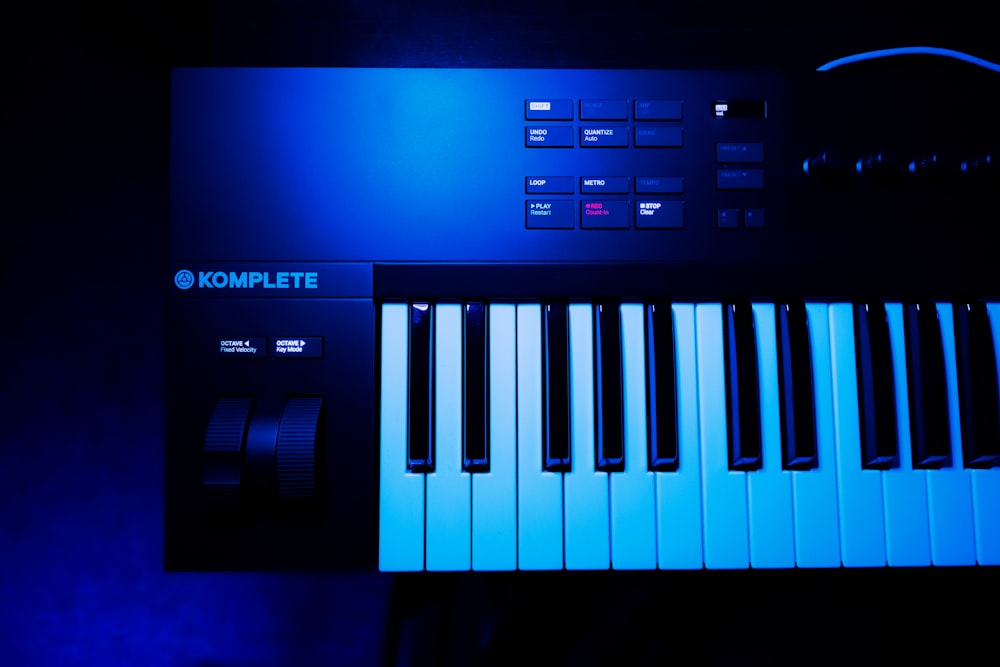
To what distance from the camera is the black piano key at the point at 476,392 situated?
0.77 metres

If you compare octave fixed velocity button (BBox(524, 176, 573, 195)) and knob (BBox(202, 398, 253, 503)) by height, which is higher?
octave fixed velocity button (BBox(524, 176, 573, 195))

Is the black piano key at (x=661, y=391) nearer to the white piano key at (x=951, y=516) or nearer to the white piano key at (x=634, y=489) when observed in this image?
the white piano key at (x=634, y=489)

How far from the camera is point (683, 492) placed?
2.54ft

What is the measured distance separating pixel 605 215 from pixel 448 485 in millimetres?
400

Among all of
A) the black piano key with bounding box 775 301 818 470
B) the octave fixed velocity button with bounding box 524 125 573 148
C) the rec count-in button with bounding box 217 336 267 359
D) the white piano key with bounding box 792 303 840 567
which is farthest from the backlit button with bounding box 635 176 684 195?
the rec count-in button with bounding box 217 336 267 359

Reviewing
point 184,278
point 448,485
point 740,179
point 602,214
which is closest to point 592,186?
point 602,214

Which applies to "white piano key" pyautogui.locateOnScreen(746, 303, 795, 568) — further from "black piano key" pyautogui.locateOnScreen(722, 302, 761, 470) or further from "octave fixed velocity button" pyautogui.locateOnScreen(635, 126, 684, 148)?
"octave fixed velocity button" pyautogui.locateOnScreen(635, 126, 684, 148)

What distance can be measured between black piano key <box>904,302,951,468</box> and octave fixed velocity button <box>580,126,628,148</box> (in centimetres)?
43

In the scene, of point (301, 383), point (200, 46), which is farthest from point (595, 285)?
point (200, 46)

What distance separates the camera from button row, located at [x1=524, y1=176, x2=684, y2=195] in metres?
0.83

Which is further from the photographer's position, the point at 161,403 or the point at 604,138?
the point at 161,403

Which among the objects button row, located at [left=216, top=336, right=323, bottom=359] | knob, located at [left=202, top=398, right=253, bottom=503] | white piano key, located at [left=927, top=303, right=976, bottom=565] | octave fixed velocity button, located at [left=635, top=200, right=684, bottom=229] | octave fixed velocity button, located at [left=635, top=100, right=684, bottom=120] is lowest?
white piano key, located at [left=927, top=303, right=976, bottom=565]

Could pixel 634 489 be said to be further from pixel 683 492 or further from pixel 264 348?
pixel 264 348

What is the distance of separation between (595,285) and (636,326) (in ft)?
0.24
